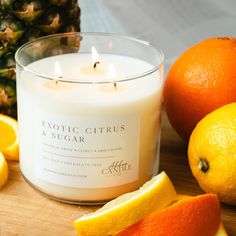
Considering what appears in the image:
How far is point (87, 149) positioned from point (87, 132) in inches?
0.7

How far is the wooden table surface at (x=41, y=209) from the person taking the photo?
1.94 ft

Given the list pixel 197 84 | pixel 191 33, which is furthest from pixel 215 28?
pixel 197 84

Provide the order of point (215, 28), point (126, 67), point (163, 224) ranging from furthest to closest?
point (215, 28) → point (126, 67) → point (163, 224)

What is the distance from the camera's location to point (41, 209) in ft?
2.04

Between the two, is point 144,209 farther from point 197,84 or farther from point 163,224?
point 197,84

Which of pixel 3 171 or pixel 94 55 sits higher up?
pixel 94 55

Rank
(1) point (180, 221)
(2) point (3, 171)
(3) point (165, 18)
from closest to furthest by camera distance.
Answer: (1) point (180, 221)
(2) point (3, 171)
(3) point (165, 18)

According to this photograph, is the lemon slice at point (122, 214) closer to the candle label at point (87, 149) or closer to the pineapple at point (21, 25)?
the candle label at point (87, 149)

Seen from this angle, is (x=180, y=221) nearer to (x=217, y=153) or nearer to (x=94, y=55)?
(x=217, y=153)

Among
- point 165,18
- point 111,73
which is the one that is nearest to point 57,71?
point 111,73

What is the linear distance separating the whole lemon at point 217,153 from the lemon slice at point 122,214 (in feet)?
0.21

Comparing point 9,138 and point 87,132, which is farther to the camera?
point 9,138

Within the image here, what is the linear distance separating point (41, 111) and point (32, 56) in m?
0.10

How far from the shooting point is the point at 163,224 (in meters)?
0.55
